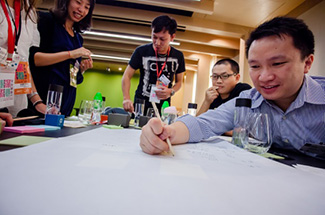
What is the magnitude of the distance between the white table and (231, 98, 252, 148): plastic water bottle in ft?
1.11

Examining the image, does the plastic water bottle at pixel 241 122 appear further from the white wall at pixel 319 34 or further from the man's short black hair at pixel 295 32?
the white wall at pixel 319 34

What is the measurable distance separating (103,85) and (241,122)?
1044cm

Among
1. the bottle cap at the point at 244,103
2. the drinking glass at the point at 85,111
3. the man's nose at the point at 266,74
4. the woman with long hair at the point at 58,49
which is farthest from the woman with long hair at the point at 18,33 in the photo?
the man's nose at the point at 266,74

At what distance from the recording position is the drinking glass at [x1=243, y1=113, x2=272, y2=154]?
728mm

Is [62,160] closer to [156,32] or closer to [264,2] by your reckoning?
[156,32]

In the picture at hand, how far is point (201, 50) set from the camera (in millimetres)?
5668

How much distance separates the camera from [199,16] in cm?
414

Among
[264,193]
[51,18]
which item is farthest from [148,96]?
[264,193]

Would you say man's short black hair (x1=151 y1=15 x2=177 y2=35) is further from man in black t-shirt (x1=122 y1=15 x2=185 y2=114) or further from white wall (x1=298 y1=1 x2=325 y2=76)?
white wall (x1=298 y1=1 x2=325 y2=76)

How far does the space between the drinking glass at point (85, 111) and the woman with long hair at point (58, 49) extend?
40 centimetres

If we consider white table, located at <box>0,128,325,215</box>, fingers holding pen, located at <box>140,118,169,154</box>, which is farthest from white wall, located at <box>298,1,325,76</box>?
fingers holding pen, located at <box>140,118,169,154</box>

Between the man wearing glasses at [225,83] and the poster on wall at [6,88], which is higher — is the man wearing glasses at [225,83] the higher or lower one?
the higher one

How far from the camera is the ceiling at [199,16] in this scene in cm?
339

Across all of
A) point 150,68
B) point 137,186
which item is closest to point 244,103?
point 137,186
